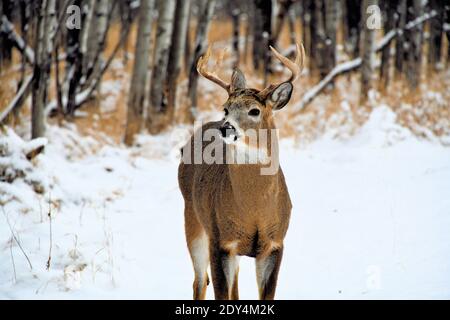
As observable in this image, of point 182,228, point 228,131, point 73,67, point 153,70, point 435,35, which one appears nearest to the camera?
point 228,131

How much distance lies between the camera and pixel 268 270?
3.94 m

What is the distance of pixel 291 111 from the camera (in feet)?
42.1

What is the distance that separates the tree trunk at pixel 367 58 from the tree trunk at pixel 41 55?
251 inches

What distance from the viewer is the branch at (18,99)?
772 cm

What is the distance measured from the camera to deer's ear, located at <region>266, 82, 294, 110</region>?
12.9ft

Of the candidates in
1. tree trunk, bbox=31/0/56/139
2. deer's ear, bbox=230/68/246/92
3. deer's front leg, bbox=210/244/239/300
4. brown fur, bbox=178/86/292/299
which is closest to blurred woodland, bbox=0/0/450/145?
tree trunk, bbox=31/0/56/139

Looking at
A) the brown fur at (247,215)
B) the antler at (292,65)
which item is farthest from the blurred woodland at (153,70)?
the brown fur at (247,215)

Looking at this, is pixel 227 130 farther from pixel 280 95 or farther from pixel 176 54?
pixel 176 54

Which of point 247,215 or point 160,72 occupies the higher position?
point 160,72

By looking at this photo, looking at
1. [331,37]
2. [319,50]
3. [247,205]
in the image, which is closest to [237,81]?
[247,205]

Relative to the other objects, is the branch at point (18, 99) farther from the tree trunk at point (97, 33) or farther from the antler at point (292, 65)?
the antler at point (292, 65)

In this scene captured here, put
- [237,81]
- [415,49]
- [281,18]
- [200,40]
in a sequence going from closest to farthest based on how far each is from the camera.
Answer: [237,81], [200,40], [281,18], [415,49]

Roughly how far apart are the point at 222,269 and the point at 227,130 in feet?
2.95

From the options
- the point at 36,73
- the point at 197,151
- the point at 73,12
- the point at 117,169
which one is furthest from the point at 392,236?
the point at 73,12
